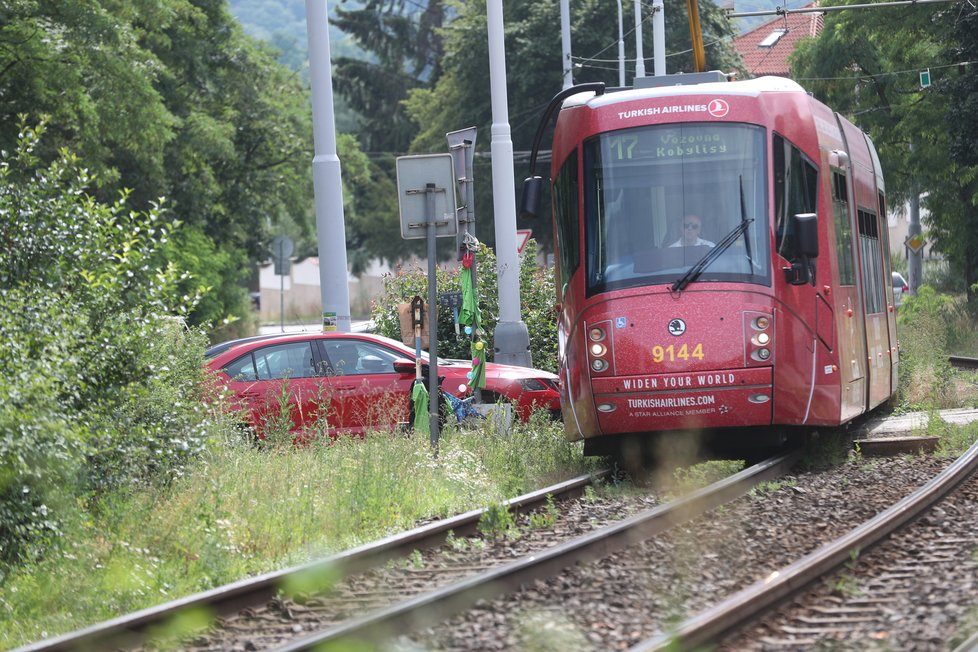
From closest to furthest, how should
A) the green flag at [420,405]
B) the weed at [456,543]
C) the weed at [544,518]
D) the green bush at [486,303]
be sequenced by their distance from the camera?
the weed at [456,543], the weed at [544,518], the green flag at [420,405], the green bush at [486,303]

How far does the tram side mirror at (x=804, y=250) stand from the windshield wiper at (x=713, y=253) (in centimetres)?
41

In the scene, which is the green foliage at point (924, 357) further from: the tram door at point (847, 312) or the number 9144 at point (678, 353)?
the number 9144 at point (678, 353)

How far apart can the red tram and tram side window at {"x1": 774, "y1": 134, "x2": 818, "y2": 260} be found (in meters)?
0.01

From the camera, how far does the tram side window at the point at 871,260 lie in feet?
48.1

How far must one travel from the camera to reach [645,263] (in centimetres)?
1191

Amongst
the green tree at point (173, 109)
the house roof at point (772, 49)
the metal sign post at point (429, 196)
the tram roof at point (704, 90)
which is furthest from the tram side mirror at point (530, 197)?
the house roof at point (772, 49)

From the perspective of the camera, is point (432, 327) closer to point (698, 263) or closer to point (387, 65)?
point (698, 263)

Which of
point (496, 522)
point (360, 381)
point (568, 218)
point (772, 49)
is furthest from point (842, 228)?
point (772, 49)

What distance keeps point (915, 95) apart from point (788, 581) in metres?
34.1

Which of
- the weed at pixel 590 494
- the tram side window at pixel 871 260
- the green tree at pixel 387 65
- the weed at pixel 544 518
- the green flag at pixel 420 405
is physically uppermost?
the green tree at pixel 387 65

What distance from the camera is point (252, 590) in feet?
24.3

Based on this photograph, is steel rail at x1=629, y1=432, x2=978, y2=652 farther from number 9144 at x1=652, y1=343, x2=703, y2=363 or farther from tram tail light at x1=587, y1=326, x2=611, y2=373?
tram tail light at x1=587, y1=326, x2=611, y2=373

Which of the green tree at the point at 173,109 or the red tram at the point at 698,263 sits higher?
the green tree at the point at 173,109

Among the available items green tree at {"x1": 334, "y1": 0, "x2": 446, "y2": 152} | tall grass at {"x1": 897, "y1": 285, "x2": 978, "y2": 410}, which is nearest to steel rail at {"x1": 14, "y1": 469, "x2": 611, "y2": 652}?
tall grass at {"x1": 897, "y1": 285, "x2": 978, "y2": 410}
